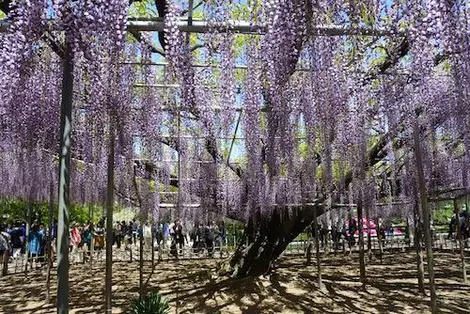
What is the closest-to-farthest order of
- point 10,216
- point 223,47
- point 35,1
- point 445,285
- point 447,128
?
point 35,1, point 223,47, point 447,128, point 445,285, point 10,216

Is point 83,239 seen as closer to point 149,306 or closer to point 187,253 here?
point 187,253

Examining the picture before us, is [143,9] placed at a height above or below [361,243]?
above

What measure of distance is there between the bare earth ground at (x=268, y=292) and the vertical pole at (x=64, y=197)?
13.0ft

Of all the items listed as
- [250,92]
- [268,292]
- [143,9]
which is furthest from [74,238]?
[250,92]

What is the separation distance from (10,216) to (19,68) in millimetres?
25755

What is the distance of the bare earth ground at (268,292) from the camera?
23.5ft

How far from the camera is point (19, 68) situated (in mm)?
3797

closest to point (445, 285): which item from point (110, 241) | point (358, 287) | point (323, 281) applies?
point (358, 287)

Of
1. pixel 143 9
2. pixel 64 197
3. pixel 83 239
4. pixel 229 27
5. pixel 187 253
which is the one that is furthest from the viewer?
pixel 187 253

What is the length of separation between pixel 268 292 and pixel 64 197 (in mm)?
5333

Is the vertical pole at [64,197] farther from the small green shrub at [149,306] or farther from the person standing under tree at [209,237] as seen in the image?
the person standing under tree at [209,237]

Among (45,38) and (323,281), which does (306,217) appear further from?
(45,38)

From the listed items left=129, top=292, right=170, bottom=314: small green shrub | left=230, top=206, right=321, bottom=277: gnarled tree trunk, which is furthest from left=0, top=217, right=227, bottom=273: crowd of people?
left=129, top=292, right=170, bottom=314: small green shrub

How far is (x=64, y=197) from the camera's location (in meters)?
3.40
